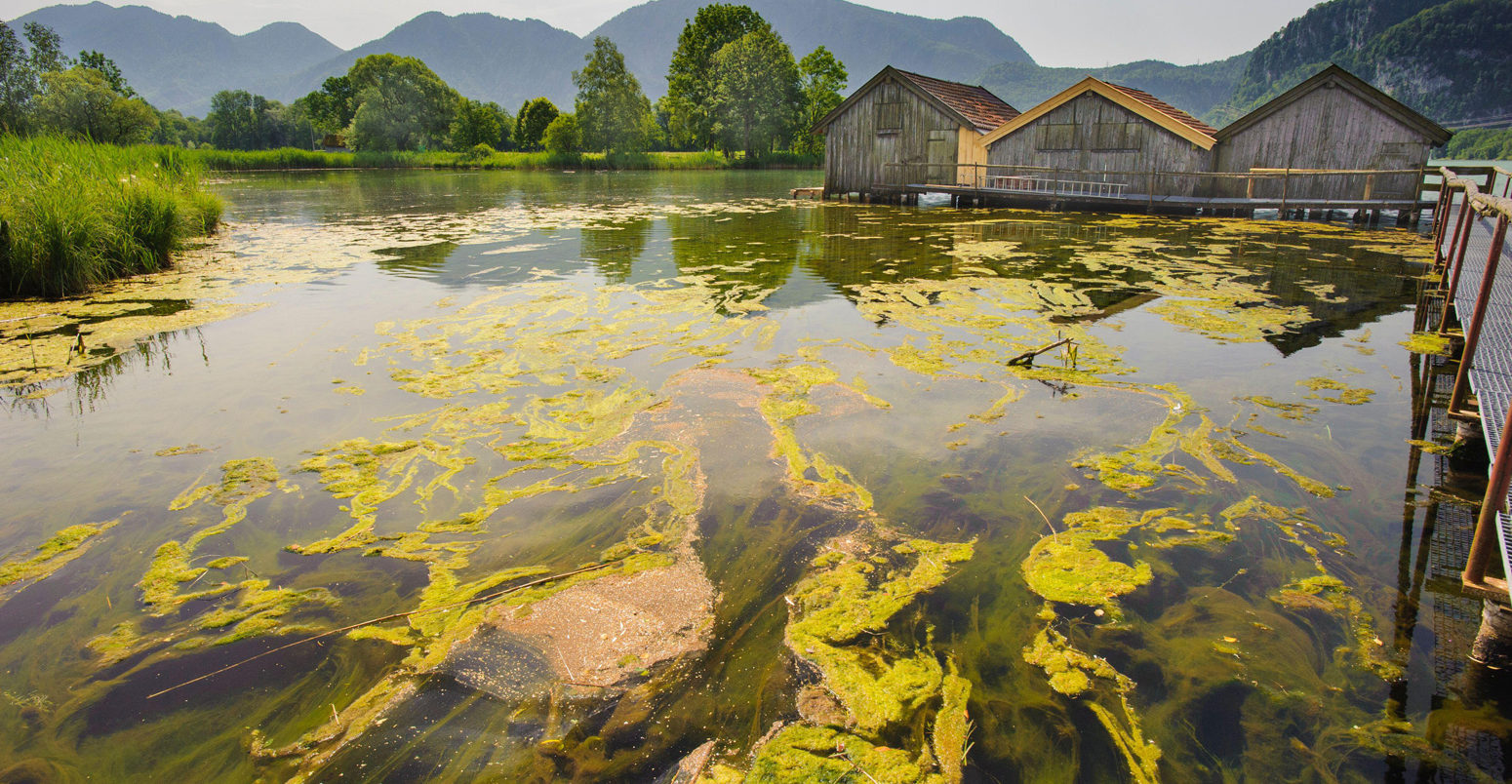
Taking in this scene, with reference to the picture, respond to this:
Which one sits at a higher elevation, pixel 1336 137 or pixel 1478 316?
pixel 1336 137

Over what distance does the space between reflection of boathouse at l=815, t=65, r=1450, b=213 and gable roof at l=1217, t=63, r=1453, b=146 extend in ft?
0.13

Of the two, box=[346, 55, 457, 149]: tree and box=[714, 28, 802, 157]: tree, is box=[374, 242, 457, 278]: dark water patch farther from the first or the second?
box=[346, 55, 457, 149]: tree

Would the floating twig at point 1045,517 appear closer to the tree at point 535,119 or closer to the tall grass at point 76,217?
the tall grass at point 76,217

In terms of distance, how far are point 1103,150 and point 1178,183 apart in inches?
87.5

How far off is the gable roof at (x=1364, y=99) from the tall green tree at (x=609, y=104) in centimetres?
4858

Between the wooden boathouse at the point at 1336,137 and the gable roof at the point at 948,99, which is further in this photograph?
the gable roof at the point at 948,99

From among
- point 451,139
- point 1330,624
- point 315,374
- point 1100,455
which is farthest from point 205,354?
point 451,139

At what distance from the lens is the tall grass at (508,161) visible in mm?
55344

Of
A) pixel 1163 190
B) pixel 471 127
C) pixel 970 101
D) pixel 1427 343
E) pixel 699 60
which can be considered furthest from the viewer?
pixel 471 127

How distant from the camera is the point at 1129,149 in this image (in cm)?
1978

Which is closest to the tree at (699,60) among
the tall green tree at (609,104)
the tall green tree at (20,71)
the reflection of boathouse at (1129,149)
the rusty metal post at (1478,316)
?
the tall green tree at (609,104)

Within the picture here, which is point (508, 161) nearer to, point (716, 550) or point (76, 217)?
point (76, 217)

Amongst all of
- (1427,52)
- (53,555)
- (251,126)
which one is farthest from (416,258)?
(1427,52)

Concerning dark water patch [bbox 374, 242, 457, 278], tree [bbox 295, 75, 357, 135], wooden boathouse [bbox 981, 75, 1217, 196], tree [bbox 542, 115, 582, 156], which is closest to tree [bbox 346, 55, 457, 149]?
tree [bbox 295, 75, 357, 135]
